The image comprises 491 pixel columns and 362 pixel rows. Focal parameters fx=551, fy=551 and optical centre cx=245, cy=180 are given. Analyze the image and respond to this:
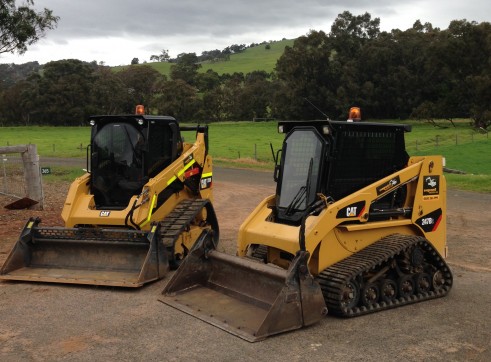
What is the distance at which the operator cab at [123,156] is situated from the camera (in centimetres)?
959

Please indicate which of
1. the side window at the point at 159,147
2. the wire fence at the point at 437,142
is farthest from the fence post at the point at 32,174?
the wire fence at the point at 437,142

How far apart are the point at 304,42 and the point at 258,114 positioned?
16441 mm

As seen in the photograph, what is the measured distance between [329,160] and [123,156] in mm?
4032

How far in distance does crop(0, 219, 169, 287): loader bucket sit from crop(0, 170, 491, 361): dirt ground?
8.4 inches

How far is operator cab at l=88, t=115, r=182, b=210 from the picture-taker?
959cm

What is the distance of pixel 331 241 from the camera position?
7.05 meters

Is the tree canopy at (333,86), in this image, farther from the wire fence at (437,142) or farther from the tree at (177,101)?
the wire fence at (437,142)

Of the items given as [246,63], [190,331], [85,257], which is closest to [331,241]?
[190,331]

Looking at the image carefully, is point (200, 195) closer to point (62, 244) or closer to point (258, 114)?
point (62, 244)

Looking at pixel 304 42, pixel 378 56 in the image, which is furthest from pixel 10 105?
pixel 378 56

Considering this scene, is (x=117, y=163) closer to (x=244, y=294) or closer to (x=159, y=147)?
(x=159, y=147)

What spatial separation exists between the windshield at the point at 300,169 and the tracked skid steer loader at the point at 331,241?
14 mm

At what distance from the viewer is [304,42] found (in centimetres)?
7144

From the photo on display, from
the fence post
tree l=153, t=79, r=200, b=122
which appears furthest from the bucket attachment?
tree l=153, t=79, r=200, b=122
